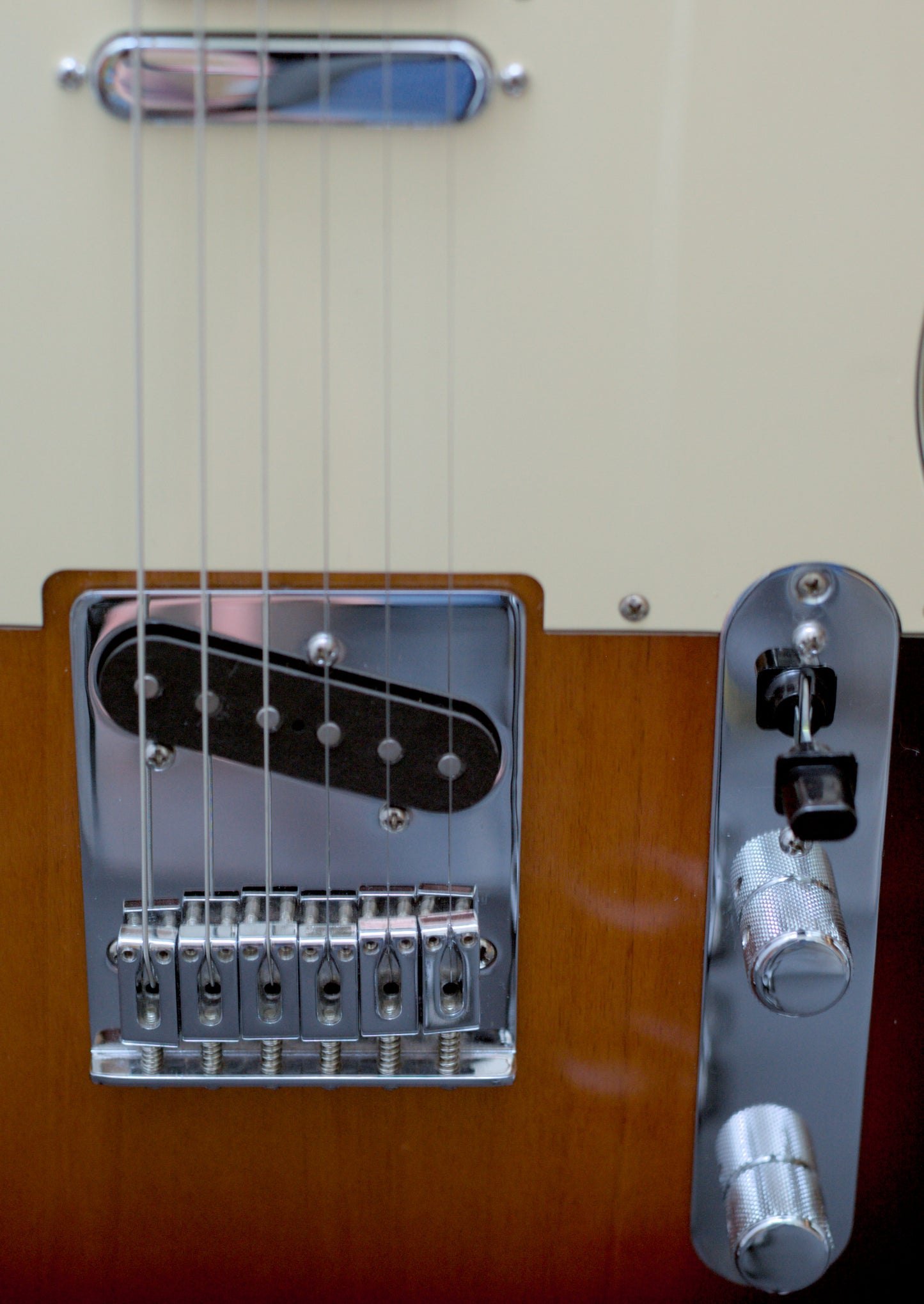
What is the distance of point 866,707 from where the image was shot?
0.46m

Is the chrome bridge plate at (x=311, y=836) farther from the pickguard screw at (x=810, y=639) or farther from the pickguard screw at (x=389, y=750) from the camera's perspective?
the pickguard screw at (x=810, y=639)

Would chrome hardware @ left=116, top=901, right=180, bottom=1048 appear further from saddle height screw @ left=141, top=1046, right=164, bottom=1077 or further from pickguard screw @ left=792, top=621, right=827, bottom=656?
pickguard screw @ left=792, top=621, right=827, bottom=656

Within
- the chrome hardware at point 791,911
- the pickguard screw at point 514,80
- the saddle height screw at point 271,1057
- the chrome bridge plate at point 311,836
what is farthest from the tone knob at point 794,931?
the pickguard screw at point 514,80

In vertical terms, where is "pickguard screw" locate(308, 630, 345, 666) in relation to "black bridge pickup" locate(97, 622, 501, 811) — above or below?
above

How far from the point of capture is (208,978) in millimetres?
458

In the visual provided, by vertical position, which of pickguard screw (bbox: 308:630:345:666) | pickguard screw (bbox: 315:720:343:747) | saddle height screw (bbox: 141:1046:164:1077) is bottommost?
saddle height screw (bbox: 141:1046:164:1077)

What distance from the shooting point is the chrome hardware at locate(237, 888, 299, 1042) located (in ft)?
1.48

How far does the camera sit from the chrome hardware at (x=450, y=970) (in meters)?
0.46

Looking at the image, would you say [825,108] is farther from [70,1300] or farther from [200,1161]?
[70,1300]

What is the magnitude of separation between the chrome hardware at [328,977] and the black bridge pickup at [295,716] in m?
0.06

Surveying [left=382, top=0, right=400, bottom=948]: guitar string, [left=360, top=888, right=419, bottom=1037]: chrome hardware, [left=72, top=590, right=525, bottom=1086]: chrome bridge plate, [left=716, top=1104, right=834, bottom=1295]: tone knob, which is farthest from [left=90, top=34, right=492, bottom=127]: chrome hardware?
[left=716, top=1104, right=834, bottom=1295]: tone knob

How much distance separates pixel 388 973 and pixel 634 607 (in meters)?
0.18

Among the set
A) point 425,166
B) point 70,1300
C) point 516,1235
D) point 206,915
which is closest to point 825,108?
point 425,166

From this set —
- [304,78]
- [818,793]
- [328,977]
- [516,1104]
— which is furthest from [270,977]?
[304,78]
